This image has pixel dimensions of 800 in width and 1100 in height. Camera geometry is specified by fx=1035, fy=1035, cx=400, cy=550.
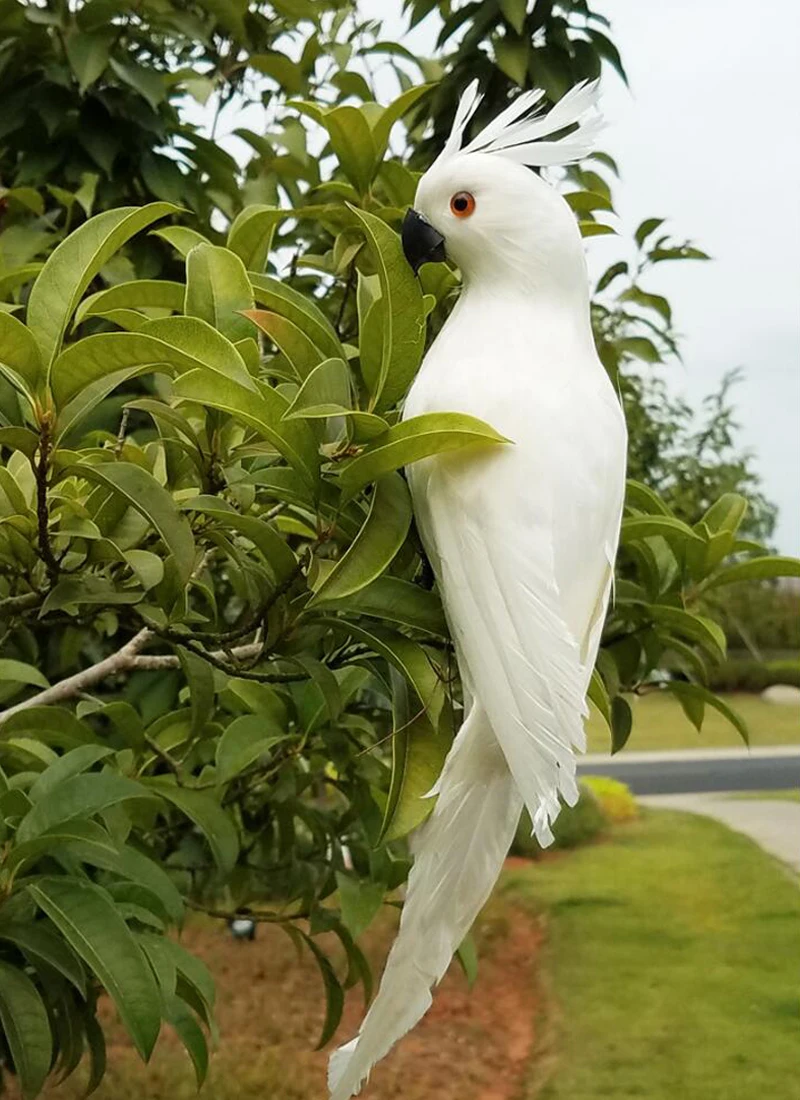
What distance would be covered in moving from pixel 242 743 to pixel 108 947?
20 centimetres

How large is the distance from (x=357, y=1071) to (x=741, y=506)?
1.81 ft

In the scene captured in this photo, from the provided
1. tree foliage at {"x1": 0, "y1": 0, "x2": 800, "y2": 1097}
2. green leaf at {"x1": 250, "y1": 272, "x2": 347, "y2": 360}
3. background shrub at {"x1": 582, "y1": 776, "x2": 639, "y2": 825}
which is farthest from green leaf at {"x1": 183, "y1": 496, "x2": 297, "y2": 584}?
background shrub at {"x1": 582, "y1": 776, "x2": 639, "y2": 825}

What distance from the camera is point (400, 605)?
49 centimetres

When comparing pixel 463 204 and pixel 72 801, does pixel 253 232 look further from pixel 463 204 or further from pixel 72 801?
pixel 72 801

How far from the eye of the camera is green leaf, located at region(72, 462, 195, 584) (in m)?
0.46

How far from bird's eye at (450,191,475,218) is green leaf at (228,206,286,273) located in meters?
0.16

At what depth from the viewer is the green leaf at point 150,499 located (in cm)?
46

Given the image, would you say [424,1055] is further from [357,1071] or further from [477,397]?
[477,397]

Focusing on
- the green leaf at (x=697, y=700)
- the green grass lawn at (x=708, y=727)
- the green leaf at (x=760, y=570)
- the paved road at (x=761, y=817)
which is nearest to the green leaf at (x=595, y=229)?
the green leaf at (x=760, y=570)

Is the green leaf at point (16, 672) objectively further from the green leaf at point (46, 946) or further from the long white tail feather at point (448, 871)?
the long white tail feather at point (448, 871)

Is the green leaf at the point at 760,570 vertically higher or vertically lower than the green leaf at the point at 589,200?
lower

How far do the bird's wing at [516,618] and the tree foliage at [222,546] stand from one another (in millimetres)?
24

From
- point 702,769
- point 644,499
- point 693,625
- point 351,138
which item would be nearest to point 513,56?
point 351,138

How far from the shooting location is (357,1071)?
536mm
